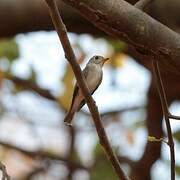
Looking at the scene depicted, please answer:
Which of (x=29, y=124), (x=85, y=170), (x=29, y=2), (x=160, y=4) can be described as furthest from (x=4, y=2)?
(x=29, y=124)

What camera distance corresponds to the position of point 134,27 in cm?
118

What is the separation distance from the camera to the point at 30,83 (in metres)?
3.08

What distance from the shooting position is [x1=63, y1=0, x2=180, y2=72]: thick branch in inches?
45.8

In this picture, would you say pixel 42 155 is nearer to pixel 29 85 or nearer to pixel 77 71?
pixel 29 85

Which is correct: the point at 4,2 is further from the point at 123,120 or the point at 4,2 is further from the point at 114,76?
the point at 123,120

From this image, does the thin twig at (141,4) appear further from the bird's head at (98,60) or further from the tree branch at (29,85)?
the tree branch at (29,85)

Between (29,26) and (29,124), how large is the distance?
1.20 metres

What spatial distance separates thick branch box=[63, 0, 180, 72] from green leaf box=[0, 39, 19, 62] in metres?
1.70

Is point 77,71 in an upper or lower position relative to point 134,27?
lower

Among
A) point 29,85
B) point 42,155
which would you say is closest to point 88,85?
point 29,85

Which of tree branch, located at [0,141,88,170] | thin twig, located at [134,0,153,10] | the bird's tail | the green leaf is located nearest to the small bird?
the bird's tail

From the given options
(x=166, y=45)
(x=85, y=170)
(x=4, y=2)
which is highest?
(x=4, y=2)

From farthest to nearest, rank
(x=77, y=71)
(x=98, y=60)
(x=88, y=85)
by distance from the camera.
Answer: (x=98, y=60) < (x=88, y=85) < (x=77, y=71)

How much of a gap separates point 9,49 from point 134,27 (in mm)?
1768
